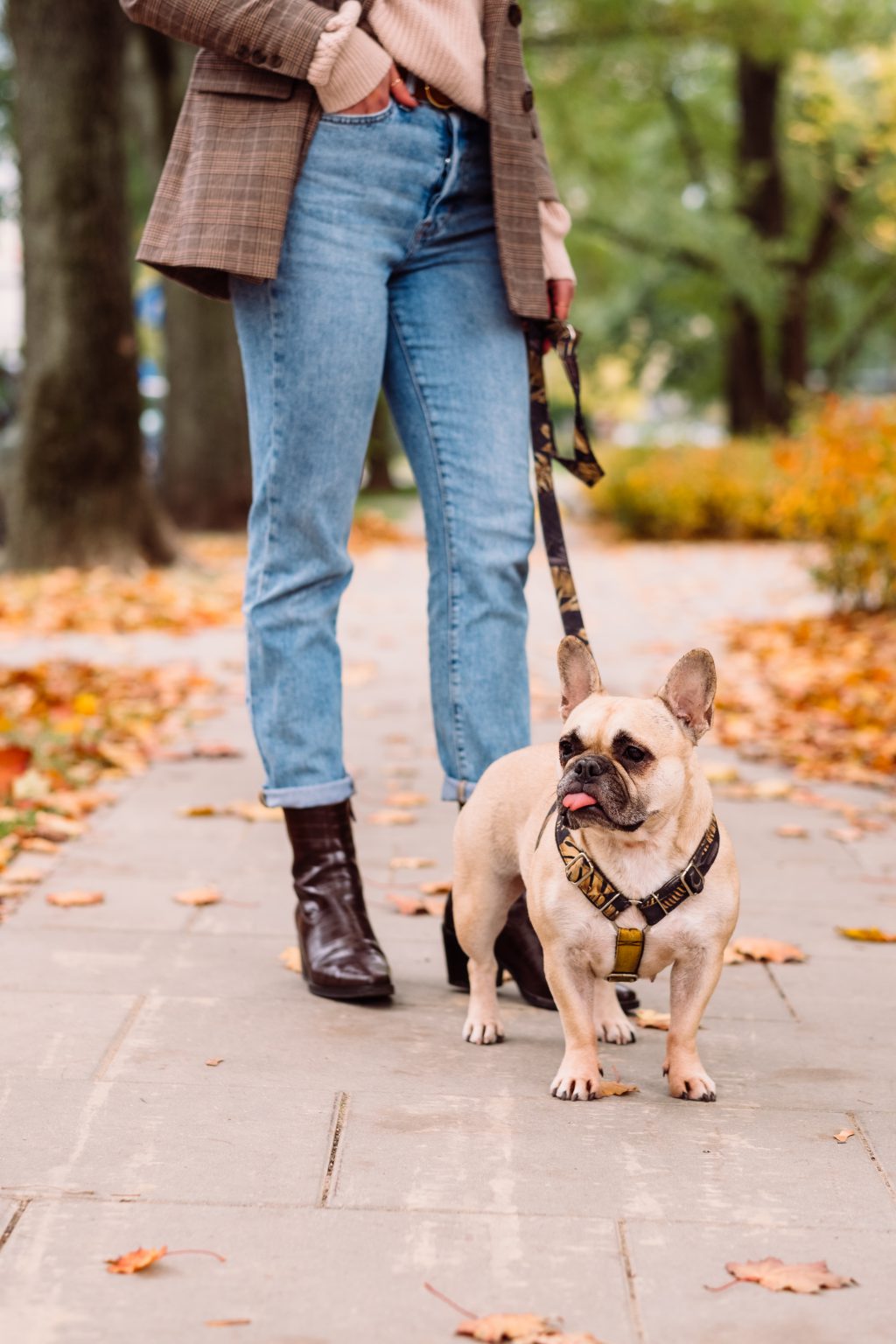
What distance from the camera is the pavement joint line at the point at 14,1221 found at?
217 centimetres

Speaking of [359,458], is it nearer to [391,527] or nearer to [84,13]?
[84,13]

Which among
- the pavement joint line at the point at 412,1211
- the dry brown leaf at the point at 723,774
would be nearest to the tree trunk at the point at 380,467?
the dry brown leaf at the point at 723,774

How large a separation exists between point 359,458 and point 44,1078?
1.39 m

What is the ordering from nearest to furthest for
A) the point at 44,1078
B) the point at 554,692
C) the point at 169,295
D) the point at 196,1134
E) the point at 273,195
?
the point at 196,1134 → the point at 44,1078 → the point at 273,195 → the point at 554,692 → the point at 169,295

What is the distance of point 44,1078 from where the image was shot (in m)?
2.80

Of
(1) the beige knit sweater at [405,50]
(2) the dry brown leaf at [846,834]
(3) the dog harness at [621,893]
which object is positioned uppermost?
(1) the beige knit sweater at [405,50]

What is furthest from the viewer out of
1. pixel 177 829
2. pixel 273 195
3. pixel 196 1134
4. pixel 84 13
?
pixel 84 13

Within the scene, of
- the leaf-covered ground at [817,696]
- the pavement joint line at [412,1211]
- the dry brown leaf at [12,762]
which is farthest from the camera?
the leaf-covered ground at [817,696]

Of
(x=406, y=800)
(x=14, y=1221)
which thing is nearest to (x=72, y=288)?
(x=406, y=800)

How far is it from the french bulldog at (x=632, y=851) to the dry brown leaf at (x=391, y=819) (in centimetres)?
210

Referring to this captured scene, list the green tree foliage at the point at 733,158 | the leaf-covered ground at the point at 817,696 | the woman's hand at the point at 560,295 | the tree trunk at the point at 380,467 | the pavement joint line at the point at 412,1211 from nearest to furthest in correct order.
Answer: the pavement joint line at the point at 412,1211, the woman's hand at the point at 560,295, the leaf-covered ground at the point at 817,696, the green tree foliage at the point at 733,158, the tree trunk at the point at 380,467

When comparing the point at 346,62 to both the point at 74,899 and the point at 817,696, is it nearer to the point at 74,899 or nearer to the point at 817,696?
the point at 74,899

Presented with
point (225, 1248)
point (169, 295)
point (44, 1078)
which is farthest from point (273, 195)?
point (169, 295)

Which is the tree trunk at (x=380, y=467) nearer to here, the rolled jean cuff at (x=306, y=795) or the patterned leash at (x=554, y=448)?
the patterned leash at (x=554, y=448)
